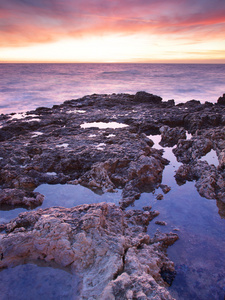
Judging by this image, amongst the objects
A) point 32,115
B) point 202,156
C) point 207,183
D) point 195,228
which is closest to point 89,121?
point 32,115

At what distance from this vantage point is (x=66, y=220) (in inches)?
135

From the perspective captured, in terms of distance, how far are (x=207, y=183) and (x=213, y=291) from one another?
285 cm

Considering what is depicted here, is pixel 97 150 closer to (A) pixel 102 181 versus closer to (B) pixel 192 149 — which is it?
(A) pixel 102 181

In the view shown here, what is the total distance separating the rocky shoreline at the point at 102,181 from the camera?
2.86m

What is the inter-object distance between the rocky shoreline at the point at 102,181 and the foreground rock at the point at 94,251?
0.01 m

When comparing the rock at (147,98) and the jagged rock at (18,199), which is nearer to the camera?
the jagged rock at (18,199)

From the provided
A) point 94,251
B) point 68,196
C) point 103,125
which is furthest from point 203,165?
point 103,125

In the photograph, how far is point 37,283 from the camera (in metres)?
2.72

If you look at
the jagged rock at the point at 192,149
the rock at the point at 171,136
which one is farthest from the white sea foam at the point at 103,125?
the jagged rock at the point at 192,149

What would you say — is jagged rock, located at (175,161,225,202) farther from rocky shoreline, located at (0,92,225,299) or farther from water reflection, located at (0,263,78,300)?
water reflection, located at (0,263,78,300)

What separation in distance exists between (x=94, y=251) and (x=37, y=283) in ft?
2.73

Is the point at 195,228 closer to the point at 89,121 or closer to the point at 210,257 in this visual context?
the point at 210,257

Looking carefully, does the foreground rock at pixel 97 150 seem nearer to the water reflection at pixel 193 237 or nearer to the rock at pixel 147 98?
the water reflection at pixel 193 237

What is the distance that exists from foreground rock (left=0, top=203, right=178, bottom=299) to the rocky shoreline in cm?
1
